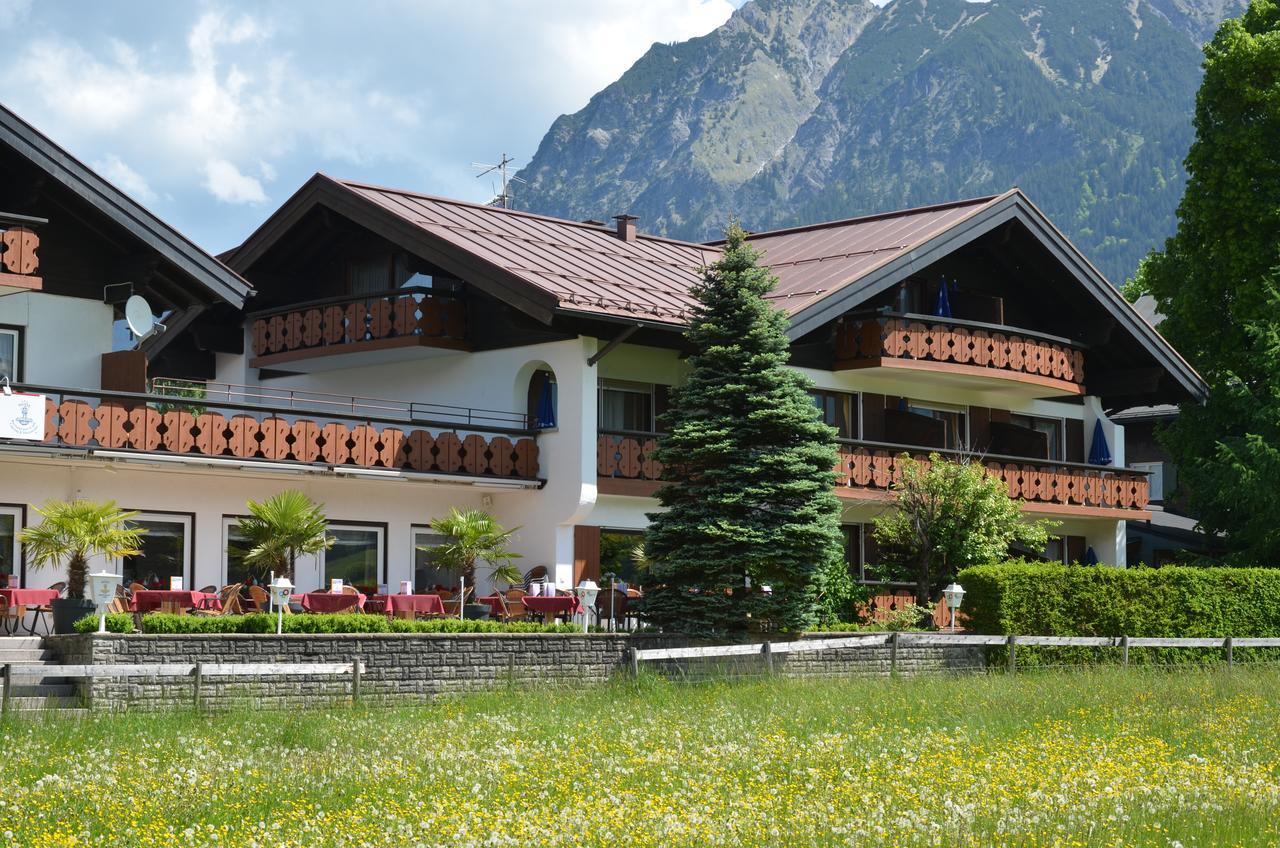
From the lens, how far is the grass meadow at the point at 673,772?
12.3 metres

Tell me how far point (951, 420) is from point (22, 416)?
18.7 metres

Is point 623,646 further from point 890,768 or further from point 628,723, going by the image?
point 890,768

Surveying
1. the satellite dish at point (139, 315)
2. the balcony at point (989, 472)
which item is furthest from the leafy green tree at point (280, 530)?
the balcony at point (989, 472)

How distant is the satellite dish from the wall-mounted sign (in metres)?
2.69

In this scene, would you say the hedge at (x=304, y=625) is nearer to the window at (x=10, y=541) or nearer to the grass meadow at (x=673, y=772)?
the grass meadow at (x=673, y=772)

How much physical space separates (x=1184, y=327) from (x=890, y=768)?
90.8 feet

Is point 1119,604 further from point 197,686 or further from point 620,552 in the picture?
point 197,686

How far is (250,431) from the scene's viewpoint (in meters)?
27.2

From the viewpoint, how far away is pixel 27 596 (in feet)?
75.9

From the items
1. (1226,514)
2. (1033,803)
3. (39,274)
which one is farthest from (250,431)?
(1226,514)

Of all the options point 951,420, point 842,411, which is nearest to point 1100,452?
point 951,420

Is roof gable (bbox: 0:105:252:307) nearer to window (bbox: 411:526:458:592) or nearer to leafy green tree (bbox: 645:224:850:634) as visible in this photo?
window (bbox: 411:526:458:592)

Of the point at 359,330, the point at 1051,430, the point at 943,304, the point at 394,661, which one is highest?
the point at 943,304

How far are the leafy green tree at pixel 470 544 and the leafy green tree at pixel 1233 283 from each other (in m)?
15.6
